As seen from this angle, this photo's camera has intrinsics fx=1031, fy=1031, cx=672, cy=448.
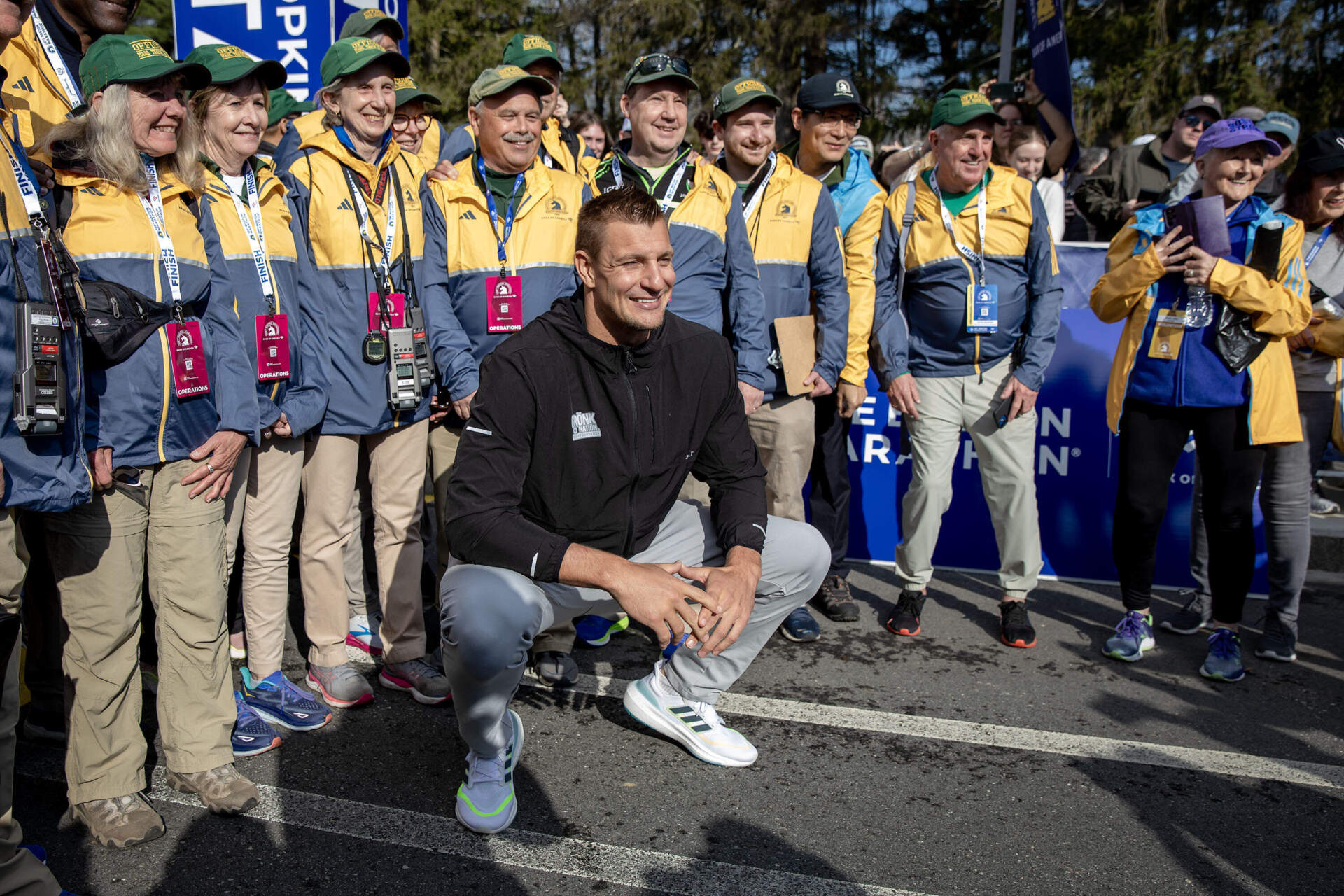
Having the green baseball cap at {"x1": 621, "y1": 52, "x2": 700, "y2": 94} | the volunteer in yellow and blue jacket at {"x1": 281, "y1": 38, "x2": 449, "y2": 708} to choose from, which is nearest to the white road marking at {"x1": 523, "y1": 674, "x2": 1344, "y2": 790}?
the volunteer in yellow and blue jacket at {"x1": 281, "y1": 38, "x2": 449, "y2": 708}

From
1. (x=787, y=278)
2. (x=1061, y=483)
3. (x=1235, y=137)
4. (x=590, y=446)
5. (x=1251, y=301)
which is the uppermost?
(x=1235, y=137)

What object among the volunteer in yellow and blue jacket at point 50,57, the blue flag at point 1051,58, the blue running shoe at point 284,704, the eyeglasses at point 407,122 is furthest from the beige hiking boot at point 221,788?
the blue flag at point 1051,58

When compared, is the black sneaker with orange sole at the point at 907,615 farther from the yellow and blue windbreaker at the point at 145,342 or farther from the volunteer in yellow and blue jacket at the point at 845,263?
the yellow and blue windbreaker at the point at 145,342

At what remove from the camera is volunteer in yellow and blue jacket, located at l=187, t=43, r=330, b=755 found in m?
3.45

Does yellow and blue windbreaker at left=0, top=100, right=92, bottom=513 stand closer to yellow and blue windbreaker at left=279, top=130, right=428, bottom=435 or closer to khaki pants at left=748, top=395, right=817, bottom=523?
yellow and blue windbreaker at left=279, top=130, right=428, bottom=435

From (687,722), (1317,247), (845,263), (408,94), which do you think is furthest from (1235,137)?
(408,94)

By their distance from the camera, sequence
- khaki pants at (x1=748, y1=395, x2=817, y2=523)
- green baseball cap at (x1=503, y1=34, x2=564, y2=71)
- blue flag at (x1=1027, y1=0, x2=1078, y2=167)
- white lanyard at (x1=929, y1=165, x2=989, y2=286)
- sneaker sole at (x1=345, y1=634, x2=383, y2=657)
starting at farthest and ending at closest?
1. blue flag at (x1=1027, y1=0, x2=1078, y2=167)
2. green baseball cap at (x1=503, y1=34, x2=564, y2=71)
3. khaki pants at (x1=748, y1=395, x2=817, y2=523)
4. white lanyard at (x1=929, y1=165, x2=989, y2=286)
5. sneaker sole at (x1=345, y1=634, x2=383, y2=657)

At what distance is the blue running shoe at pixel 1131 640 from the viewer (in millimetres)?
4387

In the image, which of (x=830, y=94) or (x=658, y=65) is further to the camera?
(x=830, y=94)

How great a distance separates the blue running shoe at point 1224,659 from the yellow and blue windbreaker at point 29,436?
4.08 metres

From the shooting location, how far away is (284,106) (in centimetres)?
541

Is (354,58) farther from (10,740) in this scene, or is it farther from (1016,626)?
(1016,626)

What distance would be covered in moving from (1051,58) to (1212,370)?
5335 mm

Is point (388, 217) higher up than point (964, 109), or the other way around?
point (964, 109)
